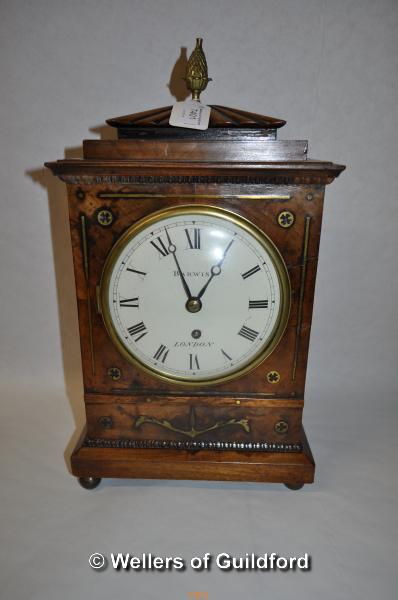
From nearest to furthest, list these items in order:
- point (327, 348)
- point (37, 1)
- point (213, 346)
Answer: point (213, 346) → point (37, 1) → point (327, 348)

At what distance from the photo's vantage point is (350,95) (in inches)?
60.6

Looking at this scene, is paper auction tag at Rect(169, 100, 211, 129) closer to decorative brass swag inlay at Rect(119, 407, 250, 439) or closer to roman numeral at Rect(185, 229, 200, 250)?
roman numeral at Rect(185, 229, 200, 250)

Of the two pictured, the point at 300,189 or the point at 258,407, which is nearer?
the point at 300,189

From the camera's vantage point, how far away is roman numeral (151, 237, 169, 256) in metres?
1.11

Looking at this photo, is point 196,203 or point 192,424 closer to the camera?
point 196,203

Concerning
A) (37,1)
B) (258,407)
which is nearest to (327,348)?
(258,407)

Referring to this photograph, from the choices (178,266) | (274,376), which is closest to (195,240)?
(178,266)

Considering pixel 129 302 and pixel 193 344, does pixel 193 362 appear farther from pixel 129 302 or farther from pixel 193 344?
pixel 129 302

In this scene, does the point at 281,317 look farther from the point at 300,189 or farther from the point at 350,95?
the point at 350,95

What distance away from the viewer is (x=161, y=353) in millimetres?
1204

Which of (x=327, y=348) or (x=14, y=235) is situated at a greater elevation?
(x=14, y=235)

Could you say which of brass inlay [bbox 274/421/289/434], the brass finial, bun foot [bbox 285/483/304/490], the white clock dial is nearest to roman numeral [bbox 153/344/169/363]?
the white clock dial

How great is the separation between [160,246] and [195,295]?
0.46ft

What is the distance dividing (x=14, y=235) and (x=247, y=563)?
4.26ft
